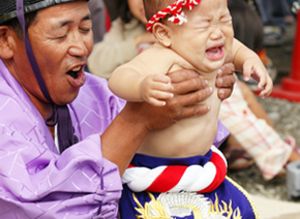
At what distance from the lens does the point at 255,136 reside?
4055 mm

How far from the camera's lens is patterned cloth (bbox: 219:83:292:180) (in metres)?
4.02

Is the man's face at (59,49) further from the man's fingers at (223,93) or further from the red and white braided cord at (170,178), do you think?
the man's fingers at (223,93)

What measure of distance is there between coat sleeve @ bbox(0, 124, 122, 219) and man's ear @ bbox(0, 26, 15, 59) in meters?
0.24

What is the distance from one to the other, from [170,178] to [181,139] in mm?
125

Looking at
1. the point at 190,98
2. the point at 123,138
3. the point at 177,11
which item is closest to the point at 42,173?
the point at 123,138

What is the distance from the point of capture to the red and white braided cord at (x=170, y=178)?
6.70ft

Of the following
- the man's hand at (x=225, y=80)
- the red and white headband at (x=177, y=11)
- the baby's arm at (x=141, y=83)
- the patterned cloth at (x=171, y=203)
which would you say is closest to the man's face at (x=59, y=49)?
the baby's arm at (x=141, y=83)

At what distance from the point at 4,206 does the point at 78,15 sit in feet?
1.93

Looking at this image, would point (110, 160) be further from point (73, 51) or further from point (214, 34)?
point (214, 34)

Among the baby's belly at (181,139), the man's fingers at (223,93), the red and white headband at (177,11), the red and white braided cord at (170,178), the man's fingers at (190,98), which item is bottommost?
the red and white braided cord at (170,178)

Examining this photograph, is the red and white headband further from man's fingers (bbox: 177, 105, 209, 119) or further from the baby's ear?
man's fingers (bbox: 177, 105, 209, 119)

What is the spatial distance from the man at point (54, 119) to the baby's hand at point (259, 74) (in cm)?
16

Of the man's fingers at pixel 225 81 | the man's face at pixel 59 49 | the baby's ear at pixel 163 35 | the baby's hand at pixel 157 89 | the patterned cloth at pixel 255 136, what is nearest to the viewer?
the baby's hand at pixel 157 89

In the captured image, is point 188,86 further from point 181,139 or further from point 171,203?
point 171,203
